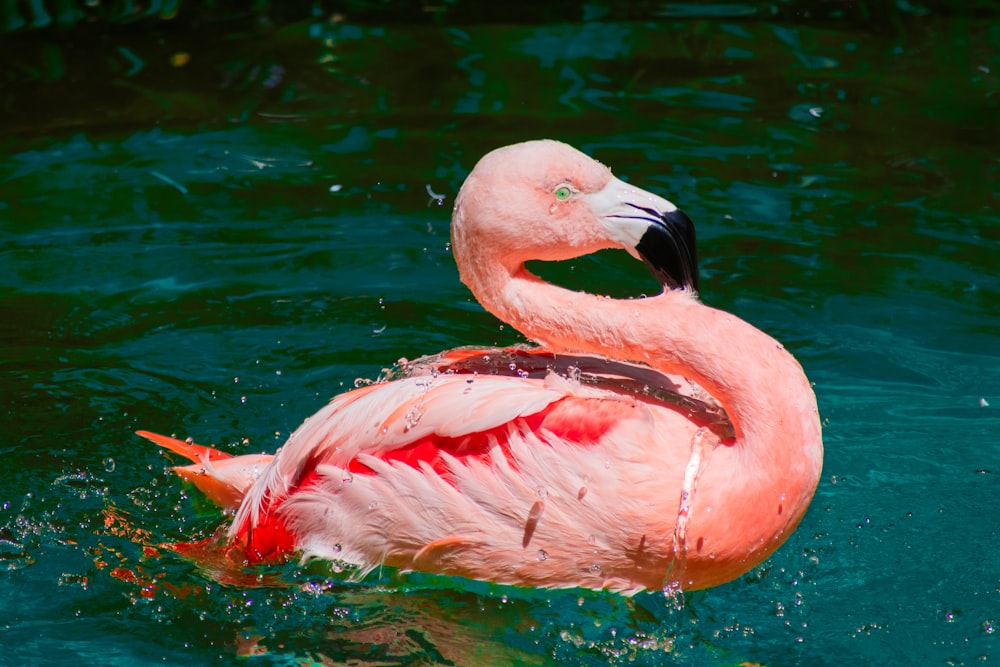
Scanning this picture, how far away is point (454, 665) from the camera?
3.72 m

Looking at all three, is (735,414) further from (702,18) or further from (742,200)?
(702,18)

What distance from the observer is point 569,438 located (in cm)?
362

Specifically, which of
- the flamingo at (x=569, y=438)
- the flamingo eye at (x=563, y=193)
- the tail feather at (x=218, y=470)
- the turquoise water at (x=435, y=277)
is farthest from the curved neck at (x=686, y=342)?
the tail feather at (x=218, y=470)

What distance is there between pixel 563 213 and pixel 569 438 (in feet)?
2.17

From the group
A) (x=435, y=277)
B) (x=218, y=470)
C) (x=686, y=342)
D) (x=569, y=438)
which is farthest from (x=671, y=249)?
(x=435, y=277)

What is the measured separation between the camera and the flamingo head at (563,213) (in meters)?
3.72

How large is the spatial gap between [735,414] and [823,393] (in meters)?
1.72

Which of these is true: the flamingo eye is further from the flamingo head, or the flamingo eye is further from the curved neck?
the curved neck

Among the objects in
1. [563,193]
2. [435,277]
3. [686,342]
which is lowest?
[435,277]

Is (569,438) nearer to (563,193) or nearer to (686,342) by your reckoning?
(686,342)

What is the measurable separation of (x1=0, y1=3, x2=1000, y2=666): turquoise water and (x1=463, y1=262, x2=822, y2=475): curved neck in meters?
0.74

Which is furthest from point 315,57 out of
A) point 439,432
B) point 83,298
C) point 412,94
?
point 439,432

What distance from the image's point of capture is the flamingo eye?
377 cm

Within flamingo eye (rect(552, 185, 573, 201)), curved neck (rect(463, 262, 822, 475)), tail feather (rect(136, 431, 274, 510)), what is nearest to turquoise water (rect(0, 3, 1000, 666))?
tail feather (rect(136, 431, 274, 510))
